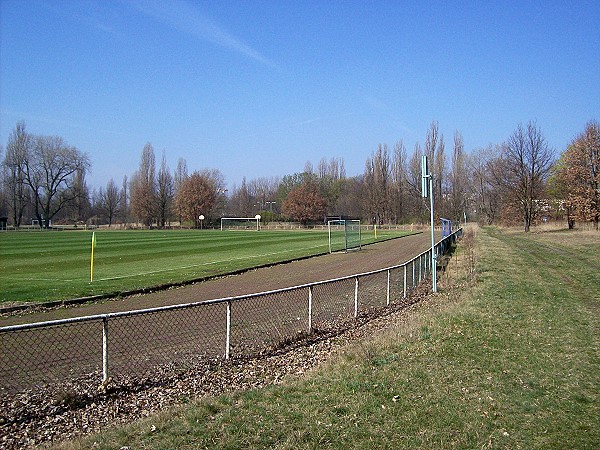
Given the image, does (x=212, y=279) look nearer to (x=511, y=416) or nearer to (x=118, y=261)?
(x=118, y=261)

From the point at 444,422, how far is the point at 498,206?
9608 centimetres

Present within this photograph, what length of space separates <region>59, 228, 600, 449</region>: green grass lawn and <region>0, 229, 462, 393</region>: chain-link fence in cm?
168

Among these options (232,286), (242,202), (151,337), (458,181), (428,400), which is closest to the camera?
(428,400)

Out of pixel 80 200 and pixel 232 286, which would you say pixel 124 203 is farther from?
pixel 232 286

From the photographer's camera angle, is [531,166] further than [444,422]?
Yes

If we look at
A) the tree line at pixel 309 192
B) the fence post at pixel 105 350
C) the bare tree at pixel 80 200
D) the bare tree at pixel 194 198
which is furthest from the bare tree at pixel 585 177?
the bare tree at pixel 80 200

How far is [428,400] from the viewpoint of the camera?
18.7 feet

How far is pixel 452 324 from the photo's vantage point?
977 centimetres

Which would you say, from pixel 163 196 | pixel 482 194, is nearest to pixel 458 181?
pixel 482 194

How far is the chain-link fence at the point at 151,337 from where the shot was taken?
6.83 metres

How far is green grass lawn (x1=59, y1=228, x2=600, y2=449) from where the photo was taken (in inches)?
183

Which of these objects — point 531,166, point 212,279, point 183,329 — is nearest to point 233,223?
point 531,166

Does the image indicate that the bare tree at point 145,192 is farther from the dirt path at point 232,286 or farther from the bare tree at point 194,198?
the dirt path at point 232,286

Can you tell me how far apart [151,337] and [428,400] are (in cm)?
550
